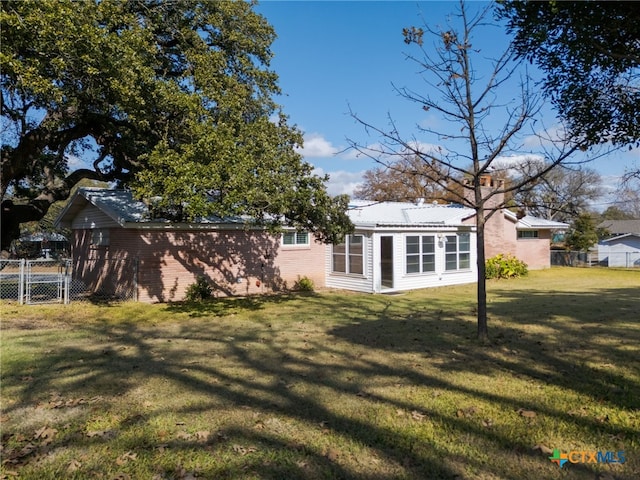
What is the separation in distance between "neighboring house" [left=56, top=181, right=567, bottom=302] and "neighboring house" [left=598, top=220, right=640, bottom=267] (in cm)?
2445

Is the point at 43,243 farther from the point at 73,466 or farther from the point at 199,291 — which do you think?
the point at 73,466

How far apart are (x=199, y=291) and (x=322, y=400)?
1070 centimetres

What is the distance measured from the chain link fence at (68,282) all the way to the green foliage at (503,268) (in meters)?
16.0

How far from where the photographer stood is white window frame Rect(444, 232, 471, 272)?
20.3 m

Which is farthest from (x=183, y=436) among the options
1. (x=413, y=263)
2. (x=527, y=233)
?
(x=527, y=233)

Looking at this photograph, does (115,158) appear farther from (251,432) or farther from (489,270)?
(489,270)

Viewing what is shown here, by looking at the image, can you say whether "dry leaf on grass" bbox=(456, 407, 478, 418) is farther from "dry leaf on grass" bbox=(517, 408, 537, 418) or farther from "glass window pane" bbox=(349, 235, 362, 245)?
"glass window pane" bbox=(349, 235, 362, 245)

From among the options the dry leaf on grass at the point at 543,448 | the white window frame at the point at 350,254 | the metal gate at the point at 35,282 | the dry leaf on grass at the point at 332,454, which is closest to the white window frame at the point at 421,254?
the white window frame at the point at 350,254

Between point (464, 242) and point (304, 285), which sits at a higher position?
point (464, 242)

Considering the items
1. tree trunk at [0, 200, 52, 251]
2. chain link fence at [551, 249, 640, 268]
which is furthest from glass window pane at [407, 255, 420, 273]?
chain link fence at [551, 249, 640, 268]

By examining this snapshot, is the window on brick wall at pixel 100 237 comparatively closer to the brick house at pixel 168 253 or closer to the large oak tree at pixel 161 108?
the brick house at pixel 168 253

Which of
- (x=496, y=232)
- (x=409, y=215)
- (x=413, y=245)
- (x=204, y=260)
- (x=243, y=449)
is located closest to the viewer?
(x=243, y=449)

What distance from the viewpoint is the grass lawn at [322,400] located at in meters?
3.68

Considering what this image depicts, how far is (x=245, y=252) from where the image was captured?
1695cm
